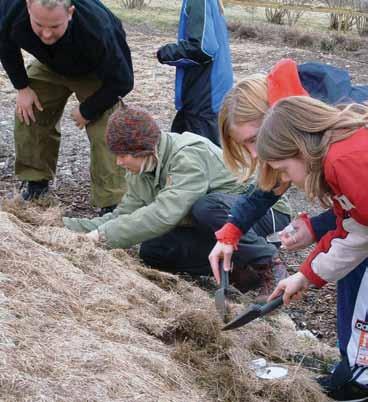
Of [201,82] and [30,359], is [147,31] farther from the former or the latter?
[30,359]

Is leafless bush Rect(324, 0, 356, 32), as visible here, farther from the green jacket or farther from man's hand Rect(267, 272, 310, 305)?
man's hand Rect(267, 272, 310, 305)

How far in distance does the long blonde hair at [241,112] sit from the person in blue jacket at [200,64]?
1969mm

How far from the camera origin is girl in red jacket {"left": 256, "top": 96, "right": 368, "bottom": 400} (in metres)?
2.43

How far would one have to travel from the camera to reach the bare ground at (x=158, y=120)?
160 inches

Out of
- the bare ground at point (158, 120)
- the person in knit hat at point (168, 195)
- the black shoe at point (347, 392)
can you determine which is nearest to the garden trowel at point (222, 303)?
the black shoe at point (347, 392)

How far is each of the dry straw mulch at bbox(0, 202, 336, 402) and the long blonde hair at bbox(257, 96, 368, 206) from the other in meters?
0.76

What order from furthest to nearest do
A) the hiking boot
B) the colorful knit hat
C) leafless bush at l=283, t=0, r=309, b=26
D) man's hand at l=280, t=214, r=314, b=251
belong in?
leafless bush at l=283, t=0, r=309, b=26, the hiking boot, the colorful knit hat, man's hand at l=280, t=214, r=314, b=251

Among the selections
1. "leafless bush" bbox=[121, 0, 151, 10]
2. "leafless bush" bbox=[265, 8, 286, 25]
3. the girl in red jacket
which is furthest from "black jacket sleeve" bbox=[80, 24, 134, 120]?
"leafless bush" bbox=[121, 0, 151, 10]

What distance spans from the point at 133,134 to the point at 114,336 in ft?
4.13

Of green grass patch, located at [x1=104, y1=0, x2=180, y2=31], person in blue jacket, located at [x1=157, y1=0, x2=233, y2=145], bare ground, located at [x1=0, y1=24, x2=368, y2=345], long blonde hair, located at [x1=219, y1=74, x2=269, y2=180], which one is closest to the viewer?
long blonde hair, located at [x1=219, y1=74, x2=269, y2=180]

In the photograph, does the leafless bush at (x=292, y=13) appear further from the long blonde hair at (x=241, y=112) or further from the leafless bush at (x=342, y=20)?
the long blonde hair at (x=241, y=112)

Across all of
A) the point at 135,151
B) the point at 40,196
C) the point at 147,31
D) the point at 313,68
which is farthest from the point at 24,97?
the point at 147,31

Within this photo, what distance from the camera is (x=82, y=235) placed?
3730 mm

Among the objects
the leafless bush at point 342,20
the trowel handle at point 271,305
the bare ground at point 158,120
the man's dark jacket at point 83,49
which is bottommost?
the leafless bush at point 342,20
